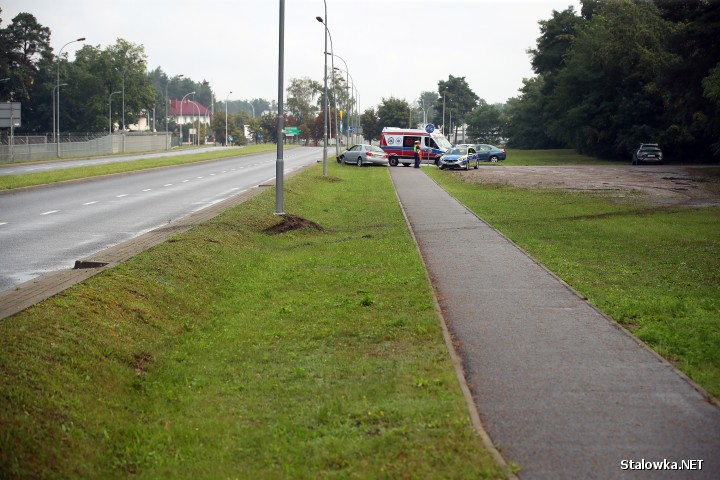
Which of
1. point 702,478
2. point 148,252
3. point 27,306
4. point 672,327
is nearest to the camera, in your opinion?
point 702,478

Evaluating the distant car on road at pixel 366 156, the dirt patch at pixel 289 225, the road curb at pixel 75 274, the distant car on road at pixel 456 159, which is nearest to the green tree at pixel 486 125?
the distant car on road at pixel 366 156

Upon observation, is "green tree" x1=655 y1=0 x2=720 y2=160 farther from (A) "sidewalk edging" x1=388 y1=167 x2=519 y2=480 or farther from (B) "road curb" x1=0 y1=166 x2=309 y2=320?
(A) "sidewalk edging" x1=388 y1=167 x2=519 y2=480

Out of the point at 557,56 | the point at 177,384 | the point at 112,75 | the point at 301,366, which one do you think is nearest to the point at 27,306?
the point at 177,384

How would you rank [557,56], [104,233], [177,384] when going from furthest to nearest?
[557,56], [104,233], [177,384]

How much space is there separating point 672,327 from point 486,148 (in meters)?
63.6

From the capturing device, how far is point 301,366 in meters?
7.87

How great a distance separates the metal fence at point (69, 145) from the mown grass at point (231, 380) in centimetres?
4884

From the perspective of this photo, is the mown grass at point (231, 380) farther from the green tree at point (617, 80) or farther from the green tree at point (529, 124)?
the green tree at point (529, 124)

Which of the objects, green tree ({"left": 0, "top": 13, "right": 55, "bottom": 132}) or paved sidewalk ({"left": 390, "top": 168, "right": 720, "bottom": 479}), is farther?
green tree ({"left": 0, "top": 13, "right": 55, "bottom": 132})

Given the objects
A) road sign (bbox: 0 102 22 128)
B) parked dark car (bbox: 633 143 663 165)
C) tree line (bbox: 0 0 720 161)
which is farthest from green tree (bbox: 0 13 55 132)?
parked dark car (bbox: 633 143 663 165)

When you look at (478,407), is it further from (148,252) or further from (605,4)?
(605,4)

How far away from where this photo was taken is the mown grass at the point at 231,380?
5535 mm

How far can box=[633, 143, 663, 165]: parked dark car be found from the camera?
62938 millimetres

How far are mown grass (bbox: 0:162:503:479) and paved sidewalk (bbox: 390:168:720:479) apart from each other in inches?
13.3
